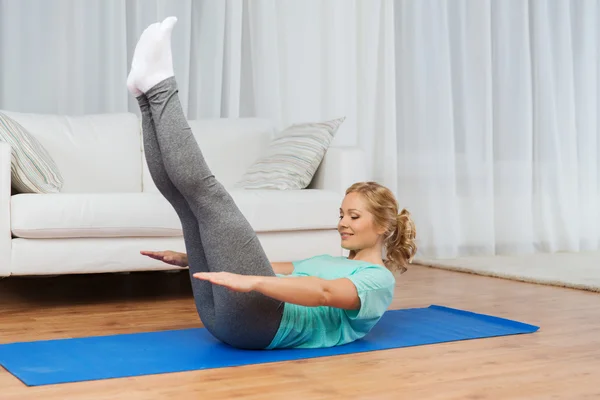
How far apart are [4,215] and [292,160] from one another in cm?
133

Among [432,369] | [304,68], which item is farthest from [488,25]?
[432,369]

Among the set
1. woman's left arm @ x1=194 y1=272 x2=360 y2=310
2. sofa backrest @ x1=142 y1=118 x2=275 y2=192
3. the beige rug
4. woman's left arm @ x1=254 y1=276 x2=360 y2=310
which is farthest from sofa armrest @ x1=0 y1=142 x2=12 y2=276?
the beige rug

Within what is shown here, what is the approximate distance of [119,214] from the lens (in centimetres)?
306

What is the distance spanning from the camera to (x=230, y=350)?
2219 millimetres

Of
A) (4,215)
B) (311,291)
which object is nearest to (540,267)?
(311,291)

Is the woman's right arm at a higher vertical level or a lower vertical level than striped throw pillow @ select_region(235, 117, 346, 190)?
lower

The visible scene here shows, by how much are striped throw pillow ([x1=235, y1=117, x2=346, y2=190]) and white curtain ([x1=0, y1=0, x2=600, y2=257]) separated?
28.1 inches

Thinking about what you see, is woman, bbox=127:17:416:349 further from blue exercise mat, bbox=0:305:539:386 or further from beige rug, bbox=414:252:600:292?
beige rug, bbox=414:252:600:292

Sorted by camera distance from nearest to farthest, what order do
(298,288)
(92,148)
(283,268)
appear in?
1. (298,288)
2. (283,268)
3. (92,148)

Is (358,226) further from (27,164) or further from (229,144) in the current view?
(229,144)

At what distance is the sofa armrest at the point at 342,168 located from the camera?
3639 mm

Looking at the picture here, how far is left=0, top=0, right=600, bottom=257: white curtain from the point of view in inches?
165

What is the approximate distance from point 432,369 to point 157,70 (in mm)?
1023

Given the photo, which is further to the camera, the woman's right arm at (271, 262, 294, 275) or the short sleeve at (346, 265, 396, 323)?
the woman's right arm at (271, 262, 294, 275)
